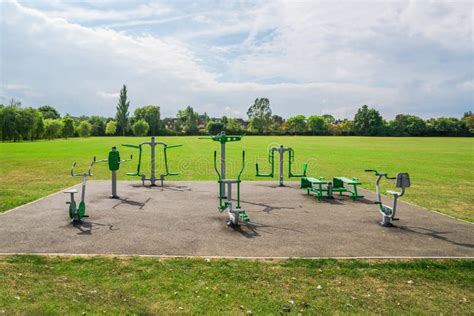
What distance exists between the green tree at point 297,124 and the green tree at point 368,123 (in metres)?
18.3

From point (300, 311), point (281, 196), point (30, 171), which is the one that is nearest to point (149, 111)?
point (30, 171)

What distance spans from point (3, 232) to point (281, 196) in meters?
8.39

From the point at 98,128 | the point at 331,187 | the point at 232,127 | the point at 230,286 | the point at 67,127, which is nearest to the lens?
the point at 230,286

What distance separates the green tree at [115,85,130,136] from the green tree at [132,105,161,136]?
7.18 meters

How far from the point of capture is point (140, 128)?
115 metres

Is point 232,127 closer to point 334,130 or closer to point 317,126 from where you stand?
point 317,126

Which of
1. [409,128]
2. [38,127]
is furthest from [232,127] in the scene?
[38,127]

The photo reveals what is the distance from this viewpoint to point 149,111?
413 ft

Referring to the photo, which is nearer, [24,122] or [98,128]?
[24,122]

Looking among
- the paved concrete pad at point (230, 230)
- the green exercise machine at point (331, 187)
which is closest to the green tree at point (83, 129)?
the paved concrete pad at point (230, 230)

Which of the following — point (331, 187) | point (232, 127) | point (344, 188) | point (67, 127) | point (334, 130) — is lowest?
point (344, 188)

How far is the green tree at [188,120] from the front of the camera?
126562 mm

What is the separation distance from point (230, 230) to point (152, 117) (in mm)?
120846

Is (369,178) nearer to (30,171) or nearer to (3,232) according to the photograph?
(3,232)
